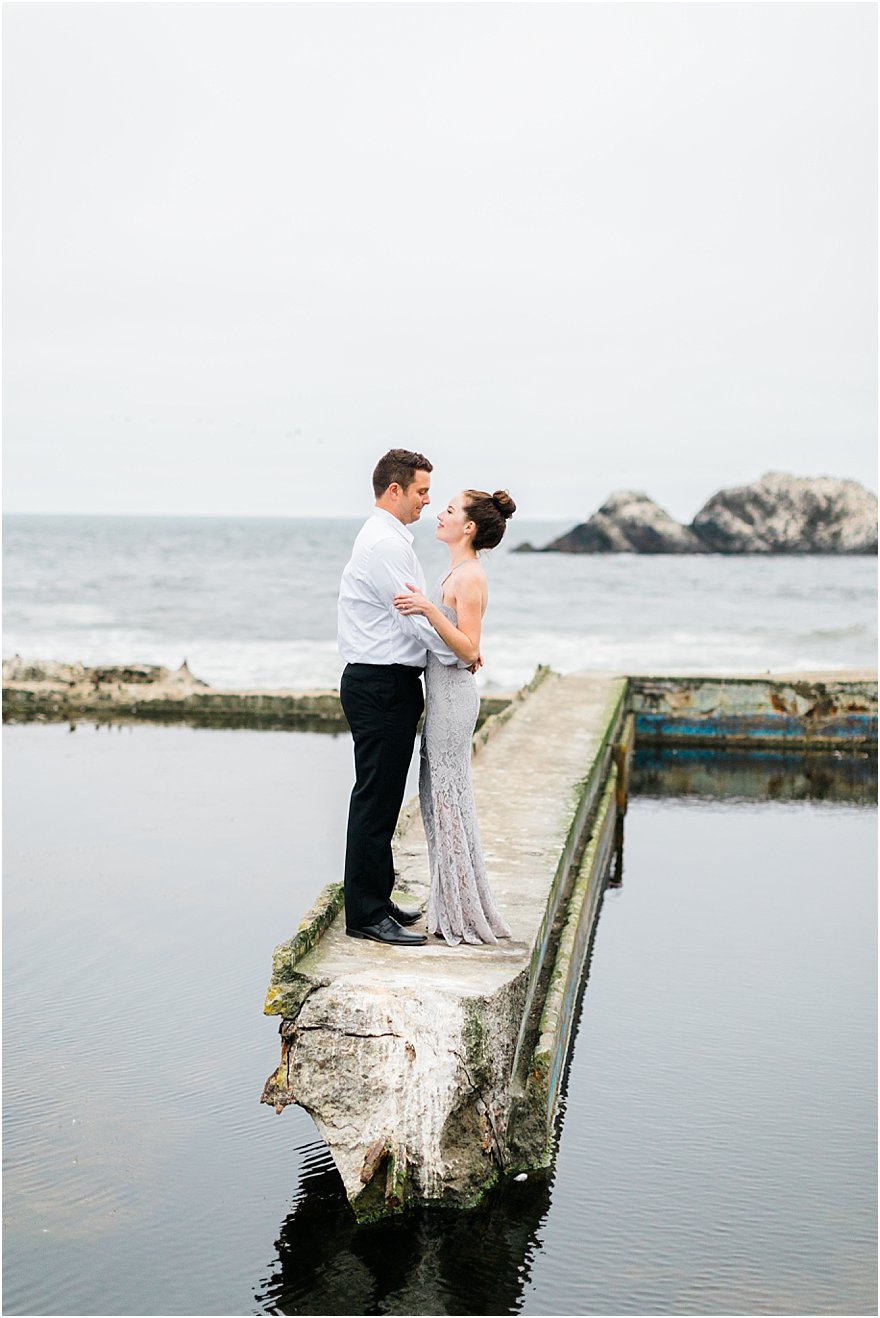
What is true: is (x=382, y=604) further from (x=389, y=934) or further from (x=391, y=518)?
(x=389, y=934)

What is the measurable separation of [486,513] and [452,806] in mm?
1101

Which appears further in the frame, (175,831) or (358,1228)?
(175,831)

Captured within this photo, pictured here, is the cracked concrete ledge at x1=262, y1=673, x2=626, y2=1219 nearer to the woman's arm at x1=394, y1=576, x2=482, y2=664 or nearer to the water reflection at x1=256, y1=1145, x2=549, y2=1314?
the water reflection at x1=256, y1=1145, x2=549, y2=1314

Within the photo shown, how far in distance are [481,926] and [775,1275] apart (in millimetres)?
1536

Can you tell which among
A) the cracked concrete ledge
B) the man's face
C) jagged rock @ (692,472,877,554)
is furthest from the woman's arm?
jagged rock @ (692,472,877,554)

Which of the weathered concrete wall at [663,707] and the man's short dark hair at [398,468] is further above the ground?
the man's short dark hair at [398,468]

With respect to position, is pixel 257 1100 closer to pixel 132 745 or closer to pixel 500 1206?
pixel 500 1206

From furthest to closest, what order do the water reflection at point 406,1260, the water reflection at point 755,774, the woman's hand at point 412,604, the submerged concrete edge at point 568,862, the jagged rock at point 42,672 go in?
the jagged rock at point 42,672, the water reflection at point 755,774, the submerged concrete edge at point 568,862, the woman's hand at point 412,604, the water reflection at point 406,1260

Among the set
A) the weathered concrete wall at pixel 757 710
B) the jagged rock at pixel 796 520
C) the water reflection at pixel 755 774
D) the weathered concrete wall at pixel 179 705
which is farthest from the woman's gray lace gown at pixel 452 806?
the jagged rock at pixel 796 520

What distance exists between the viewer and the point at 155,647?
29859 millimetres

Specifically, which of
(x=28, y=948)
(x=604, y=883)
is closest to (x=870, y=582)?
(x=604, y=883)

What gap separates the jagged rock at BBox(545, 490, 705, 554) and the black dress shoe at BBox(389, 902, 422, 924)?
63.6m

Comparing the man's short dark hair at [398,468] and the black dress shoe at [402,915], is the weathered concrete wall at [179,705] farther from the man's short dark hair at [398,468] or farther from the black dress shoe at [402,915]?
the man's short dark hair at [398,468]

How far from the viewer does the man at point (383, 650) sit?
15.9ft
